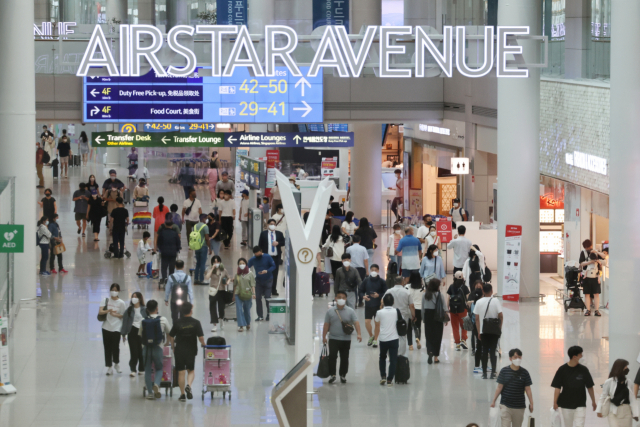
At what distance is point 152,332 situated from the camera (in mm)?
12133

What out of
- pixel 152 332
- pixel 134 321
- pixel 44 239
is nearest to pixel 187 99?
pixel 44 239

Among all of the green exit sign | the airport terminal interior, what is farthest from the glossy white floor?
the green exit sign

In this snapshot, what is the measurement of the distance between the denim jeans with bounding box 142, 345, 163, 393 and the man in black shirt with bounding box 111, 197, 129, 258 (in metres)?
10.8

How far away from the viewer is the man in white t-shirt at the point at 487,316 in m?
12.9

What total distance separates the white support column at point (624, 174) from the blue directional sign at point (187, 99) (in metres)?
12.4

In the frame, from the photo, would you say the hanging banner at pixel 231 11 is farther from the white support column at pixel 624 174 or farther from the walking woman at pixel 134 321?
the white support column at pixel 624 174

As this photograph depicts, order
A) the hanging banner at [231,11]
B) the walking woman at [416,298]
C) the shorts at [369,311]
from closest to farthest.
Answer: the walking woman at [416,298]
the shorts at [369,311]
the hanging banner at [231,11]

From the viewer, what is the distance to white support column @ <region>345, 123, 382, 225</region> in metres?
29.7

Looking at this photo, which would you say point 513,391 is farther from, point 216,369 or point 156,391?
point 156,391

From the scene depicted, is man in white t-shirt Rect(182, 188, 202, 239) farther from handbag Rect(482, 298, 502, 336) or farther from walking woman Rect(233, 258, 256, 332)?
handbag Rect(482, 298, 502, 336)

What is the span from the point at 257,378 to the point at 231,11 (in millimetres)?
15103

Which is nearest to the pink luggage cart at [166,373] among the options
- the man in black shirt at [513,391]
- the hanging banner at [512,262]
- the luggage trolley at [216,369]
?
the luggage trolley at [216,369]

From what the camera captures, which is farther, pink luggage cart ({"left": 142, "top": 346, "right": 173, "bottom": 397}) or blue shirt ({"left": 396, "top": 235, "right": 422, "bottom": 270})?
blue shirt ({"left": 396, "top": 235, "right": 422, "bottom": 270})

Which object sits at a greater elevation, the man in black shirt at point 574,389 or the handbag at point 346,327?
the handbag at point 346,327
